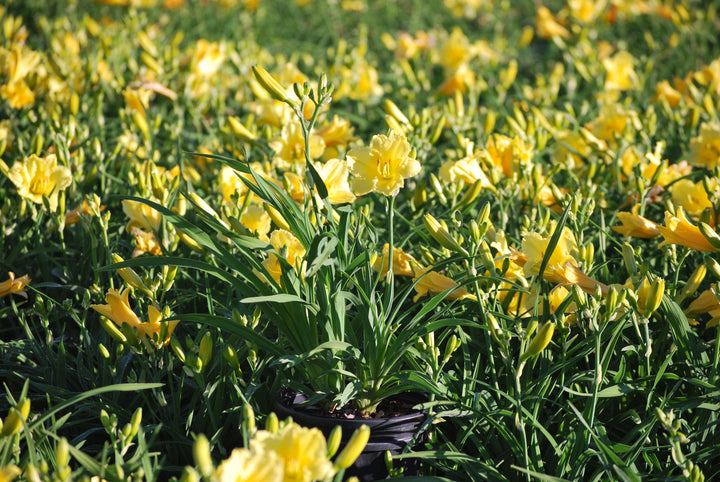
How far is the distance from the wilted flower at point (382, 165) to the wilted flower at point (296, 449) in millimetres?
584

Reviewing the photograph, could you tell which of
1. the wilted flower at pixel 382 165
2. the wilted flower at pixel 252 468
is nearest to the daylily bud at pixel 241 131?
the wilted flower at pixel 382 165

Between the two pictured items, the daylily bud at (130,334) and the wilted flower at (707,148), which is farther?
the wilted flower at (707,148)

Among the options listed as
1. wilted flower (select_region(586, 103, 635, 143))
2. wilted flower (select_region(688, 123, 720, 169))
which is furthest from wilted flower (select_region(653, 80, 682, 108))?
wilted flower (select_region(688, 123, 720, 169))

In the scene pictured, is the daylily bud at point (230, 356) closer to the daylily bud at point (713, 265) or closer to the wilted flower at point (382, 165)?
the wilted flower at point (382, 165)

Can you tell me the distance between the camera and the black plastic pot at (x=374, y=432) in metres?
1.31

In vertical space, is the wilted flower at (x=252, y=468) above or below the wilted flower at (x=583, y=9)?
below

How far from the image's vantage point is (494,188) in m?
2.04

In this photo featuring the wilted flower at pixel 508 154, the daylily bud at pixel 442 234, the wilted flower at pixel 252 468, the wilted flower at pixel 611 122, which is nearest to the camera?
the wilted flower at pixel 252 468

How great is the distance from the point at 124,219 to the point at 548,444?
154 centimetres

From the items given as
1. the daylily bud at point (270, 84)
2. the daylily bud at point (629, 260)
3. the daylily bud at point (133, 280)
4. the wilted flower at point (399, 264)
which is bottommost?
the wilted flower at point (399, 264)

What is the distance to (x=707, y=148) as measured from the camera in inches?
90.7

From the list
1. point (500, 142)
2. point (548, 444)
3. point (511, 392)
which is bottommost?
point (548, 444)

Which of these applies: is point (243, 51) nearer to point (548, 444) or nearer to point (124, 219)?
point (124, 219)

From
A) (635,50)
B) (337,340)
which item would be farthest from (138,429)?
(635,50)
